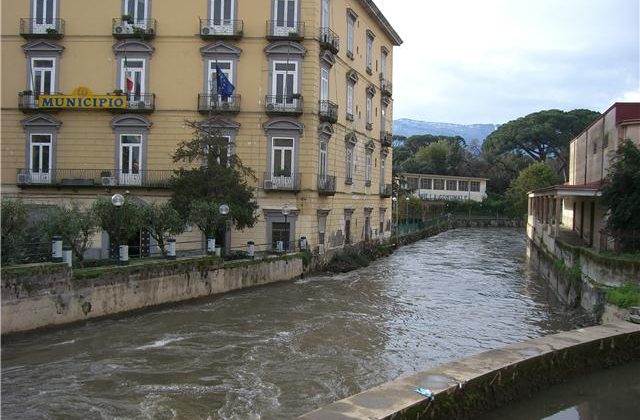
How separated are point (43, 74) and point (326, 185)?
1434 cm

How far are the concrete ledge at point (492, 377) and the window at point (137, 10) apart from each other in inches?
982

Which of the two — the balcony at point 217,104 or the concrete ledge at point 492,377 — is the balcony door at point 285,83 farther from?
the concrete ledge at point 492,377

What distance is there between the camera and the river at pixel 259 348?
1005cm

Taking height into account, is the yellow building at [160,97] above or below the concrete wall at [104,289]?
above

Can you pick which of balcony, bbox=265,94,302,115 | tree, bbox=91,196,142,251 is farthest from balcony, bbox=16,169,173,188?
tree, bbox=91,196,142,251

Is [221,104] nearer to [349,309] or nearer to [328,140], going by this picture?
[328,140]

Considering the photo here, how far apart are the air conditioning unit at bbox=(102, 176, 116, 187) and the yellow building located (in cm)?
5

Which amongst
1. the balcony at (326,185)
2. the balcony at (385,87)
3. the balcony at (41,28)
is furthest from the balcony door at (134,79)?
the balcony at (385,87)

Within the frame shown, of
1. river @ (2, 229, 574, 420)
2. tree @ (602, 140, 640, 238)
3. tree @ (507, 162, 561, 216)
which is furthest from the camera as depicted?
tree @ (507, 162, 561, 216)

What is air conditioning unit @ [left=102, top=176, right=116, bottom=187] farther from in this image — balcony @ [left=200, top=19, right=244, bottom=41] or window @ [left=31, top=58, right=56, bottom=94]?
balcony @ [left=200, top=19, right=244, bottom=41]

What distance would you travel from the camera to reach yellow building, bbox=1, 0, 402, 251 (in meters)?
27.9

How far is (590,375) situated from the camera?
8.94 metres

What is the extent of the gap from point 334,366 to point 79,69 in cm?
2230

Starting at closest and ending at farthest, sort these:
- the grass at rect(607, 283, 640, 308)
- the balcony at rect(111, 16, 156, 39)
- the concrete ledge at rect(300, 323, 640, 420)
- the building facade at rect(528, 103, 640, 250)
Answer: the concrete ledge at rect(300, 323, 640, 420), the grass at rect(607, 283, 640, 308), the building facade at rect(528, 103, 640, 250), the balcony at rect(111, 16, 156, 39)
